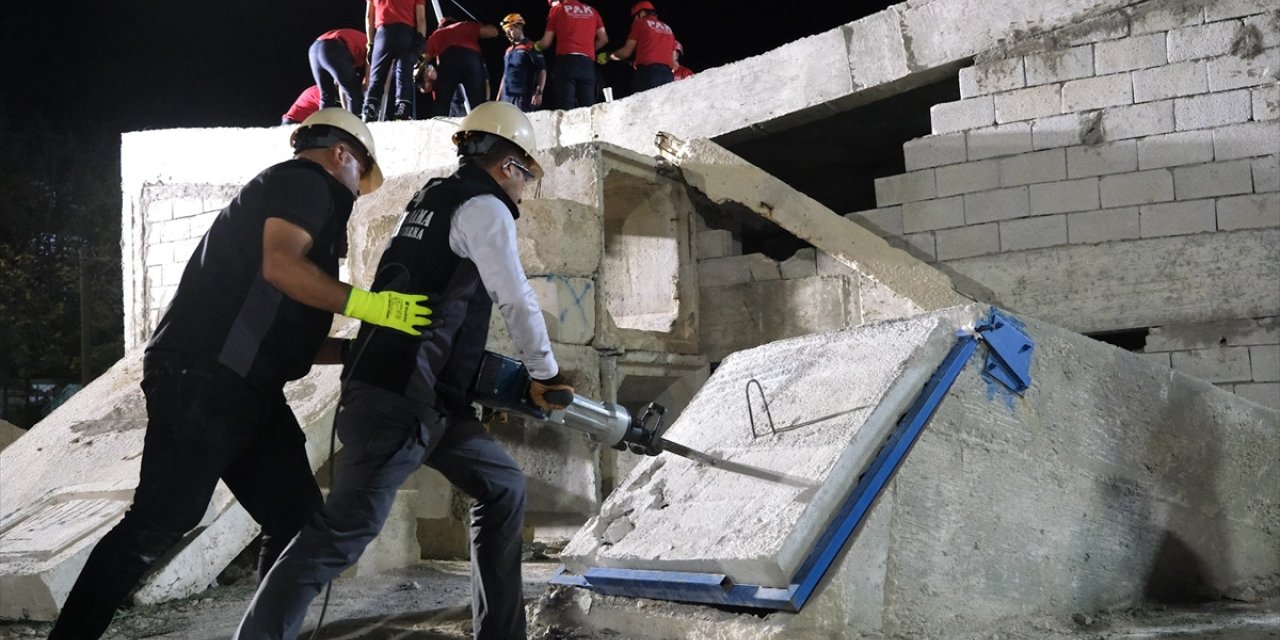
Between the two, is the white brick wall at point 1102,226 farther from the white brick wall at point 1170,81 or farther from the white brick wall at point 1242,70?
the white brick wall at point 1242,70

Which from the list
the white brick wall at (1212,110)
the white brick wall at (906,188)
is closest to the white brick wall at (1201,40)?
the white brick wall at (1212,110)

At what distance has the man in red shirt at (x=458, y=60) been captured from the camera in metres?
9.02

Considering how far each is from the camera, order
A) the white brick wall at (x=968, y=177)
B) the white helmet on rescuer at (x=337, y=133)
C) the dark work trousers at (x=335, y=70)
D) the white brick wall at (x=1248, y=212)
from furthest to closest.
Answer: the dark work trousers at (x=335, y=70) → the white brick wall at (x=968, y=177) → the white brick wall at (x=1248, y=212) → the white helmet on rescuer at (x=337, y=133)

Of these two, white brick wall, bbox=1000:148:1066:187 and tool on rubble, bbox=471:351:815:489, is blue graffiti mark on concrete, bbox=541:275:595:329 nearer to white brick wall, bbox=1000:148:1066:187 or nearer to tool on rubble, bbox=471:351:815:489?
white brick wall, bbox=1000:148:1066:187

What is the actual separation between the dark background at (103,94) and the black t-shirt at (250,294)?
12930mm

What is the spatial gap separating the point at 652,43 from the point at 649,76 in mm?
324

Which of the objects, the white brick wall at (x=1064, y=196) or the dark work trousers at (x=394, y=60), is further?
the dark work trousers at (x=394, y=60)

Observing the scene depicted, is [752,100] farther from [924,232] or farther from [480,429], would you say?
[480,429]

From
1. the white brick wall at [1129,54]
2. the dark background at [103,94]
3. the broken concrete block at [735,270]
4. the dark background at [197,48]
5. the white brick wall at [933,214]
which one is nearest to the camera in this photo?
the white brick wall at [1129,54]

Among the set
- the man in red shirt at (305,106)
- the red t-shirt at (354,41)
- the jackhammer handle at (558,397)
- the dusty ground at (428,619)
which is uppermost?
the red t-shirt at (354,41)

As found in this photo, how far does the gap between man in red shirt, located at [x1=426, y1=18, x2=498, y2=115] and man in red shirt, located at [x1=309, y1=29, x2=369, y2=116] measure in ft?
2.23

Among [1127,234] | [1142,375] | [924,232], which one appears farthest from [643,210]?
[1142,375]

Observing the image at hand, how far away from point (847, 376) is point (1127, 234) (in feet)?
12.8

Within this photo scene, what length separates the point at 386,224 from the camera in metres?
6.03
